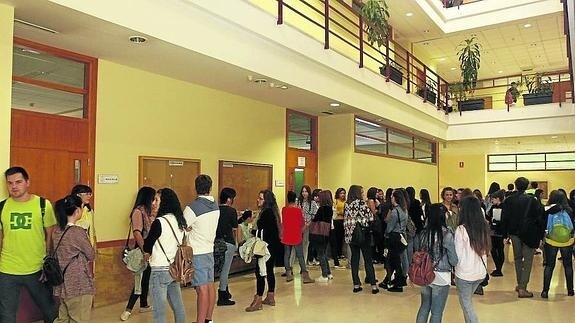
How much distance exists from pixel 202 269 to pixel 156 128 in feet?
9.87

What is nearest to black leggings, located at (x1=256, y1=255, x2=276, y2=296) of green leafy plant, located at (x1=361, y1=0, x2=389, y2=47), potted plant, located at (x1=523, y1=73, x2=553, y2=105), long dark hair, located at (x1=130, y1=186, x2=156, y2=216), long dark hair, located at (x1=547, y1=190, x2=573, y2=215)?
long dark hair, located at (x1=130, y1=186, x2=156, y2=216)

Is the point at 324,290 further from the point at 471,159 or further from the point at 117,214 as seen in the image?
the point at 471,159

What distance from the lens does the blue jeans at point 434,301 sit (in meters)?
4.16

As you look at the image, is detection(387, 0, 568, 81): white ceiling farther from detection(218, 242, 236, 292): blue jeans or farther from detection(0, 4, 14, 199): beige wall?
detection(0, 4, 14, 199): beige wall

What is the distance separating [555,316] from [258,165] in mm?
5210

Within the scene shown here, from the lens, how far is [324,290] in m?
7.01

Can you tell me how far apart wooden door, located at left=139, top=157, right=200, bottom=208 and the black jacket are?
15.2 feet

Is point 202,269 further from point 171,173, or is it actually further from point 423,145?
point 423,145

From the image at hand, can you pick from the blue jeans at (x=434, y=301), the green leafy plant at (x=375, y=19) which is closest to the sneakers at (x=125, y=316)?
the blue jeans at (x=434, y=301)

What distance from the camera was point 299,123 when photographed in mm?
10297

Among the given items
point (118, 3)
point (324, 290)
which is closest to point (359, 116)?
point (324, 290)

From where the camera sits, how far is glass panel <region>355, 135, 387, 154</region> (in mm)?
10828

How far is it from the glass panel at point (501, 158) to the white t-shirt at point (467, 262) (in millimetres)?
17640

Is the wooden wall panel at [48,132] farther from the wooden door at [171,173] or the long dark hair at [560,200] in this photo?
the long dark hair at [560,200]
